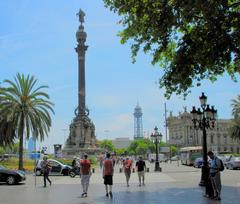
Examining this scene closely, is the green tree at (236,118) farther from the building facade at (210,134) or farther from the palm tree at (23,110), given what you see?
the building facade at (210,134)

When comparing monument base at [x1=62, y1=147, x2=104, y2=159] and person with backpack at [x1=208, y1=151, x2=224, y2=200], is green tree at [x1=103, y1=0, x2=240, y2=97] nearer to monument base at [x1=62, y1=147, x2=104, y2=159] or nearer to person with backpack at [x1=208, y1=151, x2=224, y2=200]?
A: person with backpack at [x1=208, y1=151, x2=224, y2=200]

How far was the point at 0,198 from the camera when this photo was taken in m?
17.9

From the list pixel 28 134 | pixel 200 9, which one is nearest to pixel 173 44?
pixel 200 9

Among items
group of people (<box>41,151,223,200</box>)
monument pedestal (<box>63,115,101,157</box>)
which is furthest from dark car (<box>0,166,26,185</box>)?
monument pedestal (<box>63,115,101,157</box>)

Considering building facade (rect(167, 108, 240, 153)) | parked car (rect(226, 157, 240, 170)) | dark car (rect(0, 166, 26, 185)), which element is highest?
building facade (rect(167, 108, 240, 153))

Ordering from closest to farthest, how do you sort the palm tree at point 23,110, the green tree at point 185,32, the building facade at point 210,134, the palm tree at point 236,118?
the green tree at point 185,32 → the palm tree at point 23,110 → the palm tree at point 236,118 → the building facade at point 210,134

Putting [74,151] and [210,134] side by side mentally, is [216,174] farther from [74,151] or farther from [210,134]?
[210,134]

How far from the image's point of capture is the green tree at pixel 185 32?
14.2 meters

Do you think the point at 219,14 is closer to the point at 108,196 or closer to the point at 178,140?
the point at 108,196

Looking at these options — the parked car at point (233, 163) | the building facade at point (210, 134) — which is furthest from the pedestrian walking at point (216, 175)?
the building facade at point (210, 134)

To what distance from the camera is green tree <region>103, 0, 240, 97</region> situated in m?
14.2

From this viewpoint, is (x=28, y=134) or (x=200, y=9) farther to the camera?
(x=28, y=134)

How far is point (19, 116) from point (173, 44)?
1113 inches

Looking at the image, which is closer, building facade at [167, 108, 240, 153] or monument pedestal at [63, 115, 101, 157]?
monument pedestal at [63, 115, 101, 157]
